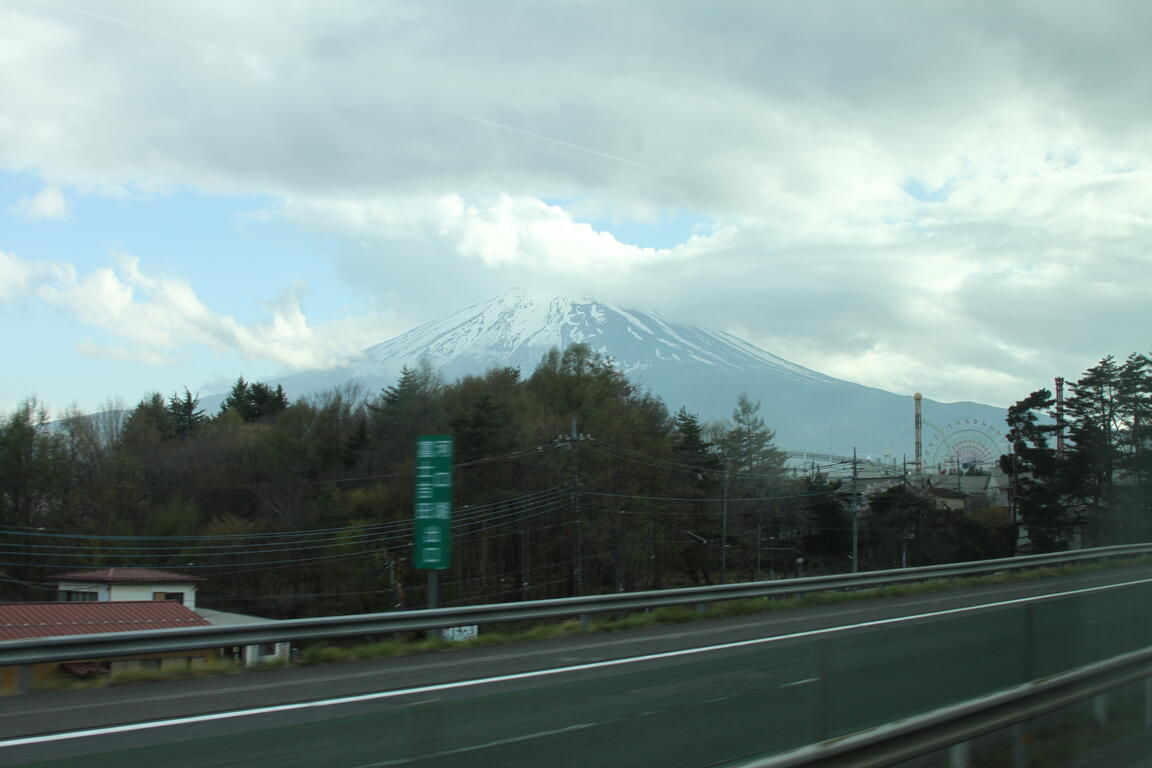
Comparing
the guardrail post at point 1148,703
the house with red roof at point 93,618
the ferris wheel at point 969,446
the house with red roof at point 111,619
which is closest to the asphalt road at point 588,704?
the guardrail post at point 1148,703

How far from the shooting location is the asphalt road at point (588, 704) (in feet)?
11.6

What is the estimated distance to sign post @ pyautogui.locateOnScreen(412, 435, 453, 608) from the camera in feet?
47.2

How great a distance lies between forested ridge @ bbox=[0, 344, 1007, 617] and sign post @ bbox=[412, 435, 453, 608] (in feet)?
92.3

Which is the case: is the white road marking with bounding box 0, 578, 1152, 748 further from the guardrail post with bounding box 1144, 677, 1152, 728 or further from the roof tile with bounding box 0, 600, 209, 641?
the roof tile with bounding box 0, 600, 209, 641

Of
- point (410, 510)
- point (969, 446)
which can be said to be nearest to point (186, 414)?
point (410, 510)

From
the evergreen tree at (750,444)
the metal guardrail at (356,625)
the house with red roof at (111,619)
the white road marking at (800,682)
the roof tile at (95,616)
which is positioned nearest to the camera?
the white road marking at (800,682)

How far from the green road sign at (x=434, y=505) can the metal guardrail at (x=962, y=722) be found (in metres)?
9.07

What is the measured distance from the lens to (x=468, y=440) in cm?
5775

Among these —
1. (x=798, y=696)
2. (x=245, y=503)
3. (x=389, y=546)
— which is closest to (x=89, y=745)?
(x=798, y=696)

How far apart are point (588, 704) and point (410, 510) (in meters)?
55.2

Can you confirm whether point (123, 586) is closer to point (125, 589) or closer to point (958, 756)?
point (125, 589)

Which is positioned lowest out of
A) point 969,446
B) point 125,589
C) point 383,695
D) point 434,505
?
point 125,589

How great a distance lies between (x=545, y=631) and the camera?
1529 centimetres

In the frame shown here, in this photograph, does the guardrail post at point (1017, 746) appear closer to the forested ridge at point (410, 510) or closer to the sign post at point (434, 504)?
the sign post at point (434, 504)
